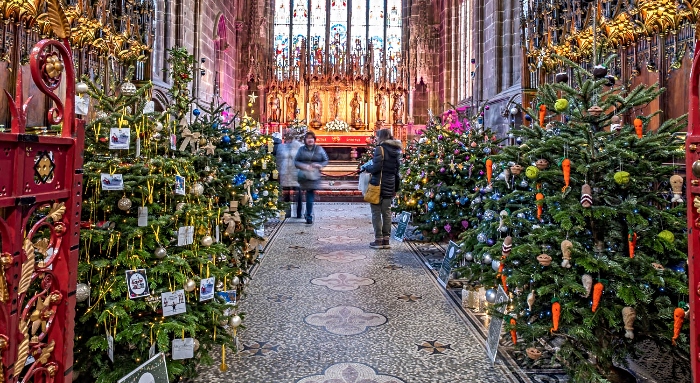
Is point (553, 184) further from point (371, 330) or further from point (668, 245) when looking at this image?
point (371, 330)

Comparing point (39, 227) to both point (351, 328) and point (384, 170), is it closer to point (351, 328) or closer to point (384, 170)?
point (351, 328)

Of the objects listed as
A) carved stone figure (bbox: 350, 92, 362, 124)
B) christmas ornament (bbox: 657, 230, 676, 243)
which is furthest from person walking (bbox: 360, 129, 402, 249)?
carved stone figure (bbox: 350, 92, 362, 124)

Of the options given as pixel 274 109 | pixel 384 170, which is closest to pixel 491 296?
pixel 384 170

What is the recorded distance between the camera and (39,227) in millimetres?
1253

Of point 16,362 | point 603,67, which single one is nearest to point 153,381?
point 16,362

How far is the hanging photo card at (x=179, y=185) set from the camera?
2.07 metres

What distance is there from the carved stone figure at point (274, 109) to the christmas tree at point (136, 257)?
12.2m

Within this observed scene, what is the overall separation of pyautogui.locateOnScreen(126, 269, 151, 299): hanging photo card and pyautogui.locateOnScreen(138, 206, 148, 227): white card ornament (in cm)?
20

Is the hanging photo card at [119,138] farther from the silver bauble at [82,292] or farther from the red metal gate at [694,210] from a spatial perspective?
the red metal gate at [694,210]

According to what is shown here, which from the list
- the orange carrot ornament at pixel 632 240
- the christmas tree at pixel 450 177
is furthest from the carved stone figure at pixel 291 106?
the orange carrot ornament at pixel 632 240

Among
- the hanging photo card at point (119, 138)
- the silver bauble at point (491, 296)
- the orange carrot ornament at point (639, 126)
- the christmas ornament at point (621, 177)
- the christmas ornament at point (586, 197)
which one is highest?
the orange carrot ornament at point (639, 126)

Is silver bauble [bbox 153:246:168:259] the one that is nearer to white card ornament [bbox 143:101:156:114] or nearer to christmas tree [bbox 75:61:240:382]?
christmas tree [bbox 75:61:240:382]

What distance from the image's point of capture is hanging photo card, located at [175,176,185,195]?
6.78 feet

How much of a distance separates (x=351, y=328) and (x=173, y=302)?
50.1 inches
